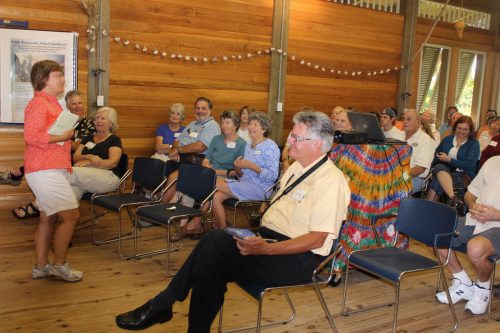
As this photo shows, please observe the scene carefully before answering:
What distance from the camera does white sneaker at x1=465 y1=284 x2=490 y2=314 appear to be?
10.9ft

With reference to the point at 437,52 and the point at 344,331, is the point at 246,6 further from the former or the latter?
the point at 344,331

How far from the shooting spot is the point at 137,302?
324 centimetres

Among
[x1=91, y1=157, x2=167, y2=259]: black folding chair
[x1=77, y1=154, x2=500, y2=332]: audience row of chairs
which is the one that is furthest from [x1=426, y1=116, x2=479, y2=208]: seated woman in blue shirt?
[x1=91, y1=157, x2=167, y2=259]: black folding chair

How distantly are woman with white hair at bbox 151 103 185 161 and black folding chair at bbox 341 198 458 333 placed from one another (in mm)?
3245

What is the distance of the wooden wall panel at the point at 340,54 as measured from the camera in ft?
24.0

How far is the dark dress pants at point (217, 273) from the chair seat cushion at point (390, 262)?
0.50 m

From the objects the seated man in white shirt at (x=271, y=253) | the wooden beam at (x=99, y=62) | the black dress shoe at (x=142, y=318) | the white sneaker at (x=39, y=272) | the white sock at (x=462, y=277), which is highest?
the wooden beam at (x=99, y=62)

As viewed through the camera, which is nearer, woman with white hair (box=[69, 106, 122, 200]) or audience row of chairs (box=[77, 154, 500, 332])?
audience row of chairs (box=[77, 154, 500, 332])

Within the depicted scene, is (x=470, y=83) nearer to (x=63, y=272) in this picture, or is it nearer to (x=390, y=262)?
(x=390, y=262)

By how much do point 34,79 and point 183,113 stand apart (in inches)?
107

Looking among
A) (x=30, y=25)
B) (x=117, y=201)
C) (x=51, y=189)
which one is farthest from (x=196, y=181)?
(x=30, y=25)

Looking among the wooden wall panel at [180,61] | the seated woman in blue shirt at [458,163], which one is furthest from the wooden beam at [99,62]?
the seated woman in blue shirt at [458,163]

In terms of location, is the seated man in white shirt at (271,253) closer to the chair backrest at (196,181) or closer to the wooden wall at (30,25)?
the chair backrest at (196,181)

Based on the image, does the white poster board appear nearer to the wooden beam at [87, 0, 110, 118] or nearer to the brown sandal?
the wooden beam at [87, 0, 110, 118]
